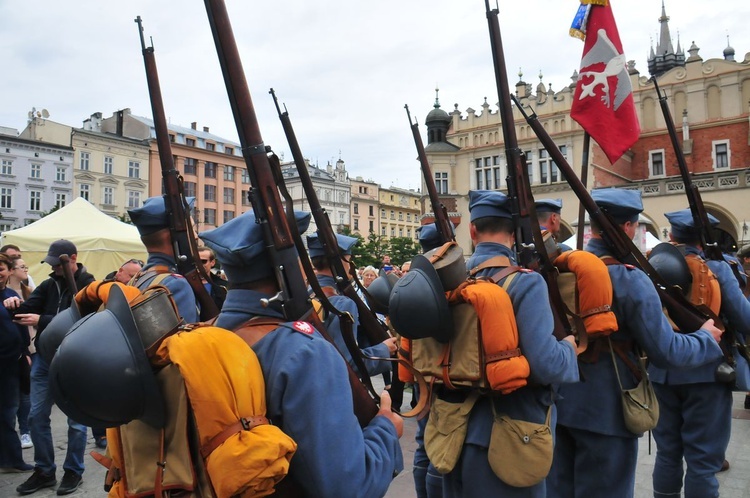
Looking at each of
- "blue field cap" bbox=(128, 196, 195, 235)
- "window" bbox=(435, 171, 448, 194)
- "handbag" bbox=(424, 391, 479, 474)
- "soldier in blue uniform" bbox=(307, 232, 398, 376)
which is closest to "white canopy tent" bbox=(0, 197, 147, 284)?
"soldier in blue uniform" bbox=(307, 232, 398, 376)

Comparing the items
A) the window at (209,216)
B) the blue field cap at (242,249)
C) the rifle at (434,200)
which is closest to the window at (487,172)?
the window at (209,216)

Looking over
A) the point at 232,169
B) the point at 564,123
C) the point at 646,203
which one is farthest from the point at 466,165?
the point at 232,169

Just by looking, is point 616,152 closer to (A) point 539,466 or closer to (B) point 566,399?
(B) point 566,399

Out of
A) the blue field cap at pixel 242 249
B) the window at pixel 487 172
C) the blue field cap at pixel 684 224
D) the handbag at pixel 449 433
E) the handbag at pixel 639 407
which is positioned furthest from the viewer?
the window at pixel 487 172

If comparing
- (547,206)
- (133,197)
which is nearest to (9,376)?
(547,206)

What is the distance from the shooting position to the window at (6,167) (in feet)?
144

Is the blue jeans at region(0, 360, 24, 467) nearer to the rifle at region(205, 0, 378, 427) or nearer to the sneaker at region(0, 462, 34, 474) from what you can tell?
the sneaker at region(0, 462, 34, 474)

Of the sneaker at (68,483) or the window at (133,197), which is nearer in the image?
the sneaker at (68,483)

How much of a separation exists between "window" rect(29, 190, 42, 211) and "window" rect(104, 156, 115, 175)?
5865mm

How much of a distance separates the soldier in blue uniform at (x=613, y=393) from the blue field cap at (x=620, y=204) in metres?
0.47

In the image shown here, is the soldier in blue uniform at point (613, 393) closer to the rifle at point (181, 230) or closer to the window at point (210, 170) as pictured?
the rifle at point (181, 230)

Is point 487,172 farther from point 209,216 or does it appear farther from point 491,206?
point 491,206

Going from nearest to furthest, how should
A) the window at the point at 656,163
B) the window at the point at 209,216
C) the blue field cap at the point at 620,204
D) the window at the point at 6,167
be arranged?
1. the blue field cap at the point at 620,204
2. the window at the point at 656,163
3. the window at the point at 6,167
4. the window at the point at 209,216

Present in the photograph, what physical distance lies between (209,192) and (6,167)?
59.6 feet
